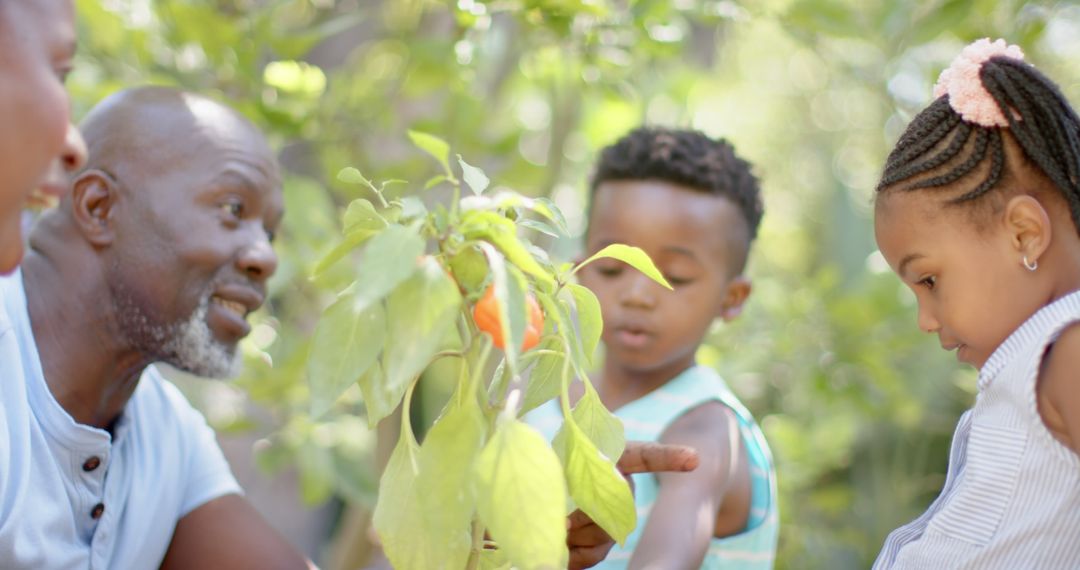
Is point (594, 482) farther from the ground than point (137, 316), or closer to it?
farther from the ground

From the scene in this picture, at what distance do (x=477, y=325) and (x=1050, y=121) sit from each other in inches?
29.6

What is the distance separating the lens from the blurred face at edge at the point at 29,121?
1.11 m

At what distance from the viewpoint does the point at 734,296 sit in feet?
6.75

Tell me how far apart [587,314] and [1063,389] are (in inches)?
20.2

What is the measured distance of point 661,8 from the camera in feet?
6.93

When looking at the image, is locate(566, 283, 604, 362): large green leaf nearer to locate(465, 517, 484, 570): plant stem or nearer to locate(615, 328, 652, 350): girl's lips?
locate(465, 517, 484, 570): plant stem

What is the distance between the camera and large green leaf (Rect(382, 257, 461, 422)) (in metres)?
1.02

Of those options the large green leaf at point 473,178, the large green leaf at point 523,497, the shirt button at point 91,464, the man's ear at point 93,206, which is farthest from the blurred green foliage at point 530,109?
the large green leaf at point 523,497

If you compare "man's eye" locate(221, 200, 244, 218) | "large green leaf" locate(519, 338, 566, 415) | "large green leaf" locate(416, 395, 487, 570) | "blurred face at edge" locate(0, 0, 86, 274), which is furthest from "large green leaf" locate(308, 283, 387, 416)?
"man's eye" locate(221, 200, 244, 218)

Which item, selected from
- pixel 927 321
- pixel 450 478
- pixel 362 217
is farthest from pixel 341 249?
pixel 927 321

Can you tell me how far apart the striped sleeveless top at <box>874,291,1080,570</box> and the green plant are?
426 mm

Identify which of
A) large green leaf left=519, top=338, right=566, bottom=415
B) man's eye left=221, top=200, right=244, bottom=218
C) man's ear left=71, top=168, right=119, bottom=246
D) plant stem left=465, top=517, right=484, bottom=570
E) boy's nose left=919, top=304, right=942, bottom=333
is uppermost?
boy's nose left=919, top=304, right=942, bottom=333

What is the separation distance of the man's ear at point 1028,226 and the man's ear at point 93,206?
51.5 inches

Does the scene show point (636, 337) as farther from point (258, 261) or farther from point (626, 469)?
point (258, 261)
